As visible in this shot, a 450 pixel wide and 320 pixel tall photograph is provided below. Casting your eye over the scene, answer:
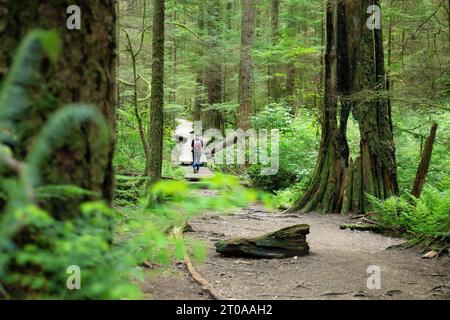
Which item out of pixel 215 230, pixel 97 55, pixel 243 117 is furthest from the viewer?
pixel 243 117

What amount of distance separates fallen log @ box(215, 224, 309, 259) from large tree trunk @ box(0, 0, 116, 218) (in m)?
4.31

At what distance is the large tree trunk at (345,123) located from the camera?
12066mm

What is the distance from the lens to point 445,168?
14.5m

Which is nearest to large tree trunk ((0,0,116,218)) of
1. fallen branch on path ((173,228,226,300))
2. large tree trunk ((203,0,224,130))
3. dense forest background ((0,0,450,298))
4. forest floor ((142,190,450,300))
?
dense forest background ((0,0,450,298))

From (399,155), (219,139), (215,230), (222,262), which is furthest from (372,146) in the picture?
(219,139)

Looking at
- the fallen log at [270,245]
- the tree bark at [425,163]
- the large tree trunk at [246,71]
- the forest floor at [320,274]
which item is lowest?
the forest floor at [320,274]

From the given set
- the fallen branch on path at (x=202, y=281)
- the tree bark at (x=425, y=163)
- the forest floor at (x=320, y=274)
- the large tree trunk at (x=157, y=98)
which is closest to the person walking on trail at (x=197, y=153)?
the large tree trunk at (x=157, y=98)

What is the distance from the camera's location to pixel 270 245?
24.2 feet

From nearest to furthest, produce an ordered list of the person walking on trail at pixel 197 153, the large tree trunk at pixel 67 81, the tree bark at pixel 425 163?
1. the large tree trunk at pixel 67 81
2. the tree bark at pixel 425 163
3. the person walking on trail at pixel 197 153

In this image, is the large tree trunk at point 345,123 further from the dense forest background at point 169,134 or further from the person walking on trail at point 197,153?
the person walking on trail at point 197,153

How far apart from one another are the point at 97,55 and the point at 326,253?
5891 mm

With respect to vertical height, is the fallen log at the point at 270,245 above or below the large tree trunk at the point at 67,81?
below

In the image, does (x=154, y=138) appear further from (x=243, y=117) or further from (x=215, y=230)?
(x=243, y=117)

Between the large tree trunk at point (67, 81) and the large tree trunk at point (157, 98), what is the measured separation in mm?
7218
